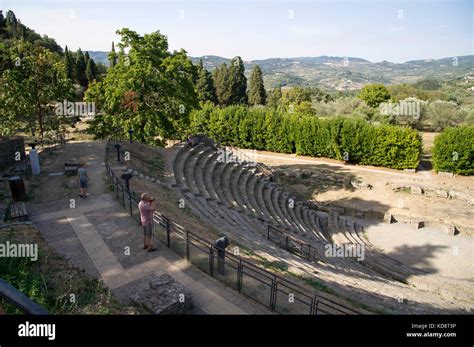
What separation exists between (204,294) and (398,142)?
1182 inches

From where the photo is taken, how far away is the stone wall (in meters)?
17.5

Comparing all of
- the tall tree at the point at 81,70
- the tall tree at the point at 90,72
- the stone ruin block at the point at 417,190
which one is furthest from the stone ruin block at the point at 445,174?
the tall tree at the point at 81,70

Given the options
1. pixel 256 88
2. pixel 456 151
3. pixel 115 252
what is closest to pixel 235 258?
pixel 115 252

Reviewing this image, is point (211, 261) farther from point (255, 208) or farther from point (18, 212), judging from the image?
point (255, 208)

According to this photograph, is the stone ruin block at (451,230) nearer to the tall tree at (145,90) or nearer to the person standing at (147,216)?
the person standing at (147,216)

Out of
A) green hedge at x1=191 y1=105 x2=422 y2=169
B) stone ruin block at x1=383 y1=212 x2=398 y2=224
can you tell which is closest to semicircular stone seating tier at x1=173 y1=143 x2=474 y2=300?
stone ruin block at x1=383 y1=212 x2=398 y2=224

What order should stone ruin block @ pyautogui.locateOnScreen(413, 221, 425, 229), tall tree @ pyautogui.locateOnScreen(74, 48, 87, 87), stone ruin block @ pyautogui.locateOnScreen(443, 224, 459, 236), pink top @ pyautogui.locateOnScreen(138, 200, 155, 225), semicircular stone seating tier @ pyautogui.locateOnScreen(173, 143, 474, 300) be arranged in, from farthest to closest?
tall tree @ pyautogui.locateOnScreen(74, 48, 87, 87)
stone ruin block @ pyautogui.locateOnScreen(413, 221, 425, 229)
stone ruin block @ pyautogui.locateOnScreen(443, 224, 459, 236)
semicircular stone seating tier @ pyautogui.locateOnScreen(173, 143, 474, 300)
pink top @ pyautogui.locateOnScreen(138, 200, 155, 225)

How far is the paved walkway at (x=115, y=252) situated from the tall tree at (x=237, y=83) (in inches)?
2045

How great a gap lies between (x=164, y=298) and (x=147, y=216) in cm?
314

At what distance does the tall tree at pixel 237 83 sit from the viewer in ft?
205

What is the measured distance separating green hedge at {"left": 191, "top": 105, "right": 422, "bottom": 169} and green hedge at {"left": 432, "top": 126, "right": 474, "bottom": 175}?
1947 mm

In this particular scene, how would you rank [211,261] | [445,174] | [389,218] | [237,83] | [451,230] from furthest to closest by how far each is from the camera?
[237,83]
[445,174]
[389,218]
[451,230]
[211,261]

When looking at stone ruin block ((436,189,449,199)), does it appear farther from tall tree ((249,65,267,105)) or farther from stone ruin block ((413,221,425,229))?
tall tree ((249,65,267,105))

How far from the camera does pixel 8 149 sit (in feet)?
58.3
